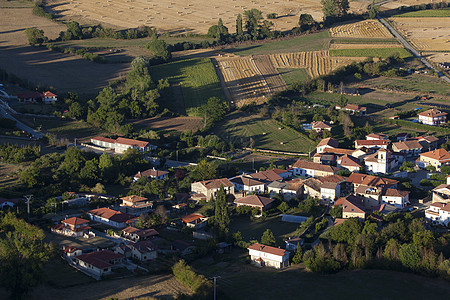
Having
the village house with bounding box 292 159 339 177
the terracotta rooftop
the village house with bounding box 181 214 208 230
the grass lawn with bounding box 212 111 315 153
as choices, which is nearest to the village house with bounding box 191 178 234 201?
the village house with bounding box 181 214 208 230

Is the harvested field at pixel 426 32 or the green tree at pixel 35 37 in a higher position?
the green tree at pixel 35 37

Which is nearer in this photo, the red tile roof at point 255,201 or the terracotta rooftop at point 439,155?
the red tile roof at point 255,201

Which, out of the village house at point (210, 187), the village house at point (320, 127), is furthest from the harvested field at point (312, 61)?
the village house at point (210, 187)

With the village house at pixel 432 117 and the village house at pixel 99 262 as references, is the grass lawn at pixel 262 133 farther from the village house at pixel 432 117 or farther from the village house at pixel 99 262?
the village house at pixel 99 262

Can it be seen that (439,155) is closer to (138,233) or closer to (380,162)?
(380,162)

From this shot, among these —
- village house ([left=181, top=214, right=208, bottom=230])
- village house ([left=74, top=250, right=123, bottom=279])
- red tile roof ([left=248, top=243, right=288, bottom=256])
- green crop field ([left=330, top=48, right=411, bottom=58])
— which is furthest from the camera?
green crop field ([left=330, top=48, right=411, bottom=58])

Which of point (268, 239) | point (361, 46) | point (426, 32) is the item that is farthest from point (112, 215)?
point (426, 32)

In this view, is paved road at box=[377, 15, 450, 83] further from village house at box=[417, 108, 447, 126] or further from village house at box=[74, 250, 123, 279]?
village house at box=[74, 250, 123, 279]
